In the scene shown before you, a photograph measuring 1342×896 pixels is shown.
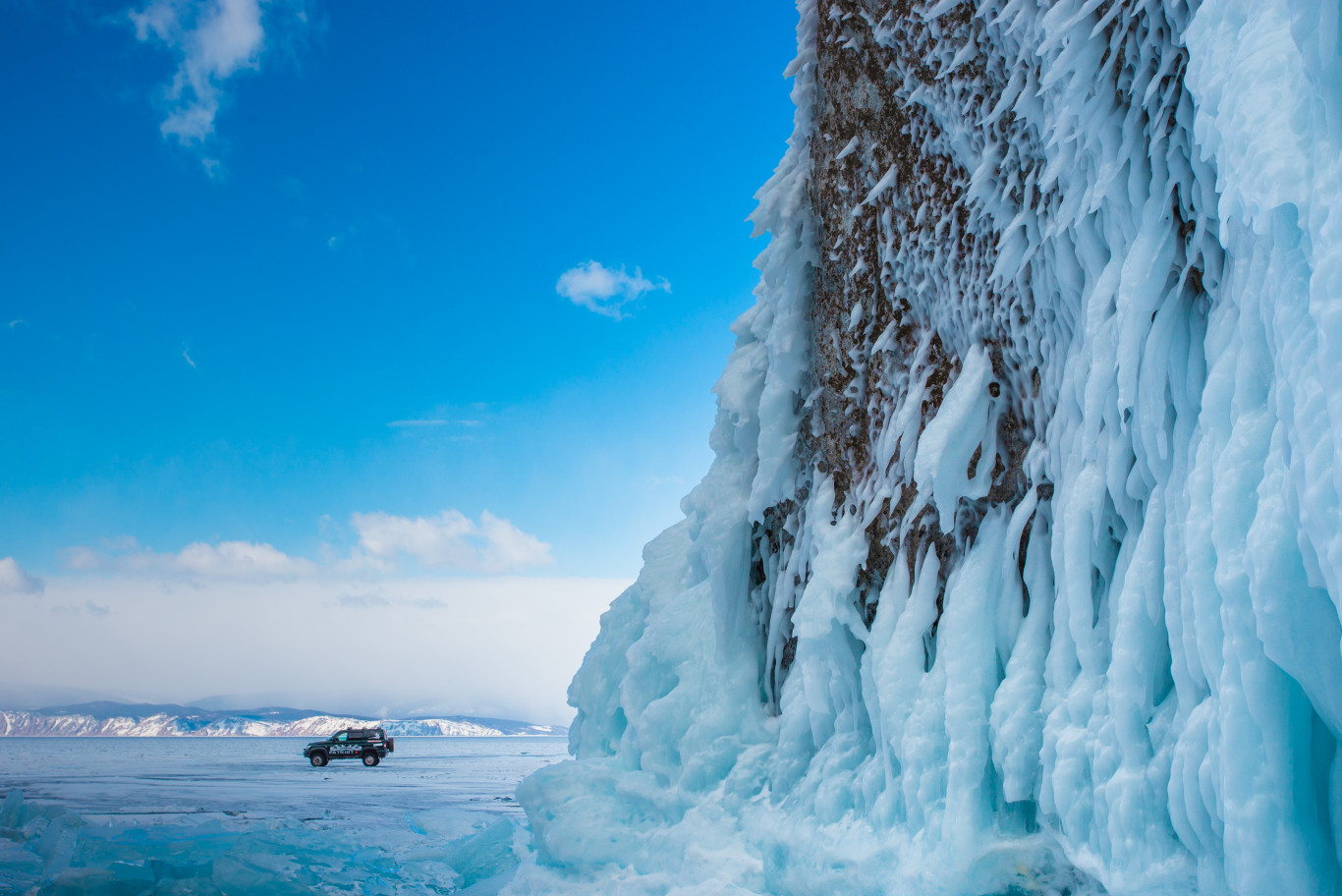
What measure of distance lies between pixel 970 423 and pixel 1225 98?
2.48 meters

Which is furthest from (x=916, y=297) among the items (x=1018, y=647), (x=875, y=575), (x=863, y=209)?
(x=1018, y=647)

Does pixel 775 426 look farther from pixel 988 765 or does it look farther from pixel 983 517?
pixel 988 765

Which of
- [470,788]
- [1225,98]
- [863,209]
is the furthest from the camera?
[470,788]

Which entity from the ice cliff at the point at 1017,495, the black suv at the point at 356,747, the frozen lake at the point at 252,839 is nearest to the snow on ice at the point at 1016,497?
the ice cliff at the point at 1017,495

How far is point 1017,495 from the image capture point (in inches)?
190

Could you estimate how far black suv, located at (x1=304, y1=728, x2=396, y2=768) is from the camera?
28.6m

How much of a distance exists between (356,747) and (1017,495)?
3053cm

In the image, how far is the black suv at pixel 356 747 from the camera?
1125 inches

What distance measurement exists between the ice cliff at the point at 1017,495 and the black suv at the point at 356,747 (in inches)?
959

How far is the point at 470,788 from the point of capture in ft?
72.5

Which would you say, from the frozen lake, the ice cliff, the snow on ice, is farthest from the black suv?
the ice cliff

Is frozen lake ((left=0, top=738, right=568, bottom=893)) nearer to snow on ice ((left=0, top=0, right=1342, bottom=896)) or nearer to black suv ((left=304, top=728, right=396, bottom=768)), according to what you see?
snow on ice ((left=0, top=0, right=1342, bottom=896))

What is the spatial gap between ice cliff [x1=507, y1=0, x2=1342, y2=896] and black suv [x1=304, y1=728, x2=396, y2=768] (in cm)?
2436

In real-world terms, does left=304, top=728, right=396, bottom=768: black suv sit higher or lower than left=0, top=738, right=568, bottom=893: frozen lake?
lower
